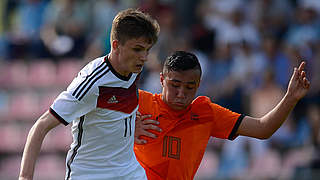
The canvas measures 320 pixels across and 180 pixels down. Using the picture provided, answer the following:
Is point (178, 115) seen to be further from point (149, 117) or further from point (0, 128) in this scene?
point (0, 128)

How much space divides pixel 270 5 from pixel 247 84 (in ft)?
5.60

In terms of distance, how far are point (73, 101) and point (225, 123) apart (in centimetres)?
153

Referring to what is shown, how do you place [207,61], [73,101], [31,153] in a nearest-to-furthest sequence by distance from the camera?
[31,153] < [73,101] < [207,61]

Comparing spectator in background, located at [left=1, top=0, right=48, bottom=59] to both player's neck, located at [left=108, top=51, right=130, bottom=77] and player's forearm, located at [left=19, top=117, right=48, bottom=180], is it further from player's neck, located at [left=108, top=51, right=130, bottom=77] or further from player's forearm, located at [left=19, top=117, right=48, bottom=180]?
player's forearm, located at [left=19, top=117, right=48, bottom=180]

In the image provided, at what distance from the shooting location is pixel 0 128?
12.4 meters

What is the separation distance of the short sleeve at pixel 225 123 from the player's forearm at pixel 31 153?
1681 mm

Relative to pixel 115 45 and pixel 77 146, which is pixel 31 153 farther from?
pixel 115 45

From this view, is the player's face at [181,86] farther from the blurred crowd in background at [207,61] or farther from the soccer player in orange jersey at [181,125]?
the blurred crowd in background at [207,61]

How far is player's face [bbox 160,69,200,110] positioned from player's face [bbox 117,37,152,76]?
0.68 m

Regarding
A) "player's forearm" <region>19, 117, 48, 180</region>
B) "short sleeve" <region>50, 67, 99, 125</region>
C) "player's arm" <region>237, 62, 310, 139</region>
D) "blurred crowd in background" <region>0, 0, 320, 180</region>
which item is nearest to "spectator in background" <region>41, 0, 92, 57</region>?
"blurred crowd in background" <region>0, 0, 320, 180</region>

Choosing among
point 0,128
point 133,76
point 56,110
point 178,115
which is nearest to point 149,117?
point 178,115

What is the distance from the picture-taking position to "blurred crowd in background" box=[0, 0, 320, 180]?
32.9ft

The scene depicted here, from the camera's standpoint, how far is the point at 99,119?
4.93 m

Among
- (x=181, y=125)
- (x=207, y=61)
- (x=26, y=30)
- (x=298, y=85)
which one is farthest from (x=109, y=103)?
(x=26, y=30)
